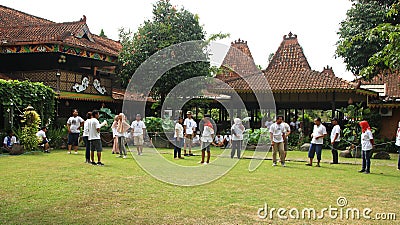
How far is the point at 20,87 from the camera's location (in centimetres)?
1956

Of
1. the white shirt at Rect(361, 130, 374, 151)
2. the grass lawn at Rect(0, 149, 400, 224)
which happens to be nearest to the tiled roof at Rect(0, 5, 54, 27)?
the grass lawn at Rect(0, 149, 400, 224)

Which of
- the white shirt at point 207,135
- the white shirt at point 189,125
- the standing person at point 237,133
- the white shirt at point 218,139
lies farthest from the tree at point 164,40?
the white shirt at point 207,135

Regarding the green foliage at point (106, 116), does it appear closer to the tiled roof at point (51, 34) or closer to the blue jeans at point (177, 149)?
the tiled roof at point (51, 34)

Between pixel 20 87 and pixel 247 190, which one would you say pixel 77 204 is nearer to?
pixel 247 190

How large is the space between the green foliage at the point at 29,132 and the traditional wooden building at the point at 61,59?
6040mm

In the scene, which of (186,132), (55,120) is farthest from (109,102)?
(186,132)

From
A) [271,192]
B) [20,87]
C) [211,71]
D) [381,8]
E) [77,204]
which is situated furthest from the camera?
[211,71]

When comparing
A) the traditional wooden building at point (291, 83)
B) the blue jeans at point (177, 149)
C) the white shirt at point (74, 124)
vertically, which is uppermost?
the traditional wooden building at point (291, 83)

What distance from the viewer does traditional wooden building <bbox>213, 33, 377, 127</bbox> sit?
2343 centimetres

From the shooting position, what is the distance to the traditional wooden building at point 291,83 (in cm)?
2343

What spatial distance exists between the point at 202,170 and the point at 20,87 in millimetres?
10795

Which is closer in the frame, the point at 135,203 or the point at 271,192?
the point at 135,203

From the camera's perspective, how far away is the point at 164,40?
2497cm

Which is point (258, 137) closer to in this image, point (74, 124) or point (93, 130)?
point (74, 124)
